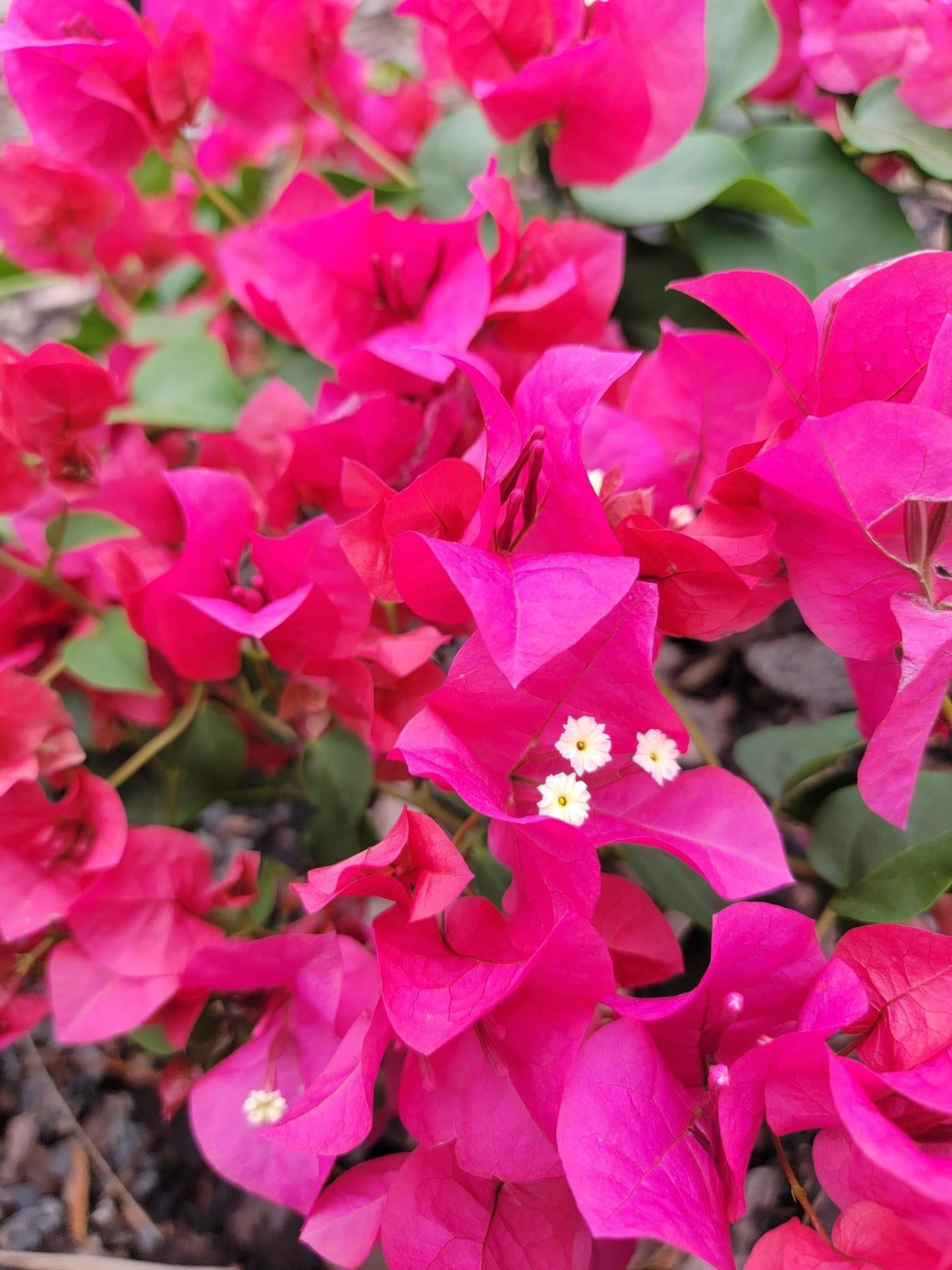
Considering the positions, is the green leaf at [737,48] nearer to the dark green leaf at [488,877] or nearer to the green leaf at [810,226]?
the green leaf at [810,226]

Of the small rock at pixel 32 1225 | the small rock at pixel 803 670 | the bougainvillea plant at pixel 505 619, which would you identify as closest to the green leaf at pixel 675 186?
the bougainvillea plant at pixel 505 619

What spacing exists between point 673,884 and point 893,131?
60 cm

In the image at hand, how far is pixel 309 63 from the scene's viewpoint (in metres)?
0.75

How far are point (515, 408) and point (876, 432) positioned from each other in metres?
0.18

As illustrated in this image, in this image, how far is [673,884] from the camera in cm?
68

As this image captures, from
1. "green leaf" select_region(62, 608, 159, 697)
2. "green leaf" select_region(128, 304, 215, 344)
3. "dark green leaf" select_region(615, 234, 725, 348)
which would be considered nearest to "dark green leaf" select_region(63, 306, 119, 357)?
"green leaf" select_region(128, 304, 215, 344)

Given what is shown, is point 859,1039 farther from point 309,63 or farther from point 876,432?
point 309,63

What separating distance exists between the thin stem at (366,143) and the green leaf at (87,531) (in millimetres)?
393

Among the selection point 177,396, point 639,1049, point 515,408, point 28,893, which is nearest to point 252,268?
point 177,396

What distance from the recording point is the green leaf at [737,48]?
77 centimetres

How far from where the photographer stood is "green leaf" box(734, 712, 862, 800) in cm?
78

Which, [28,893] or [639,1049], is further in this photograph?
[28,893]

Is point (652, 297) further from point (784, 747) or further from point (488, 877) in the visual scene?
point (488, 877)

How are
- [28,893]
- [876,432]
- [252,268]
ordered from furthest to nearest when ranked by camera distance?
[252,268], [28,893], [876,432]
